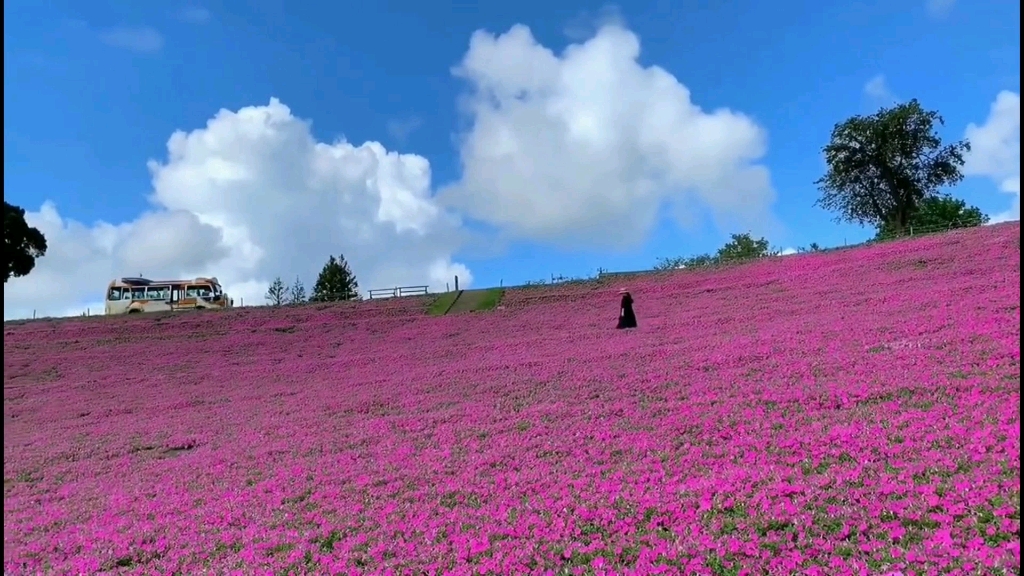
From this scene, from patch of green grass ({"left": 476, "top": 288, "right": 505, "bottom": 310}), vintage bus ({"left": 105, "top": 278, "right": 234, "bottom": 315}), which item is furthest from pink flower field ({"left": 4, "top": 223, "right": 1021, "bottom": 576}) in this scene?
vintage bus ({"left": 105, "top": 278, "right": 234, "bottom": 315})

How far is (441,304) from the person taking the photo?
40406mm

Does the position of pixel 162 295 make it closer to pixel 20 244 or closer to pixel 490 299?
pixel 20 244

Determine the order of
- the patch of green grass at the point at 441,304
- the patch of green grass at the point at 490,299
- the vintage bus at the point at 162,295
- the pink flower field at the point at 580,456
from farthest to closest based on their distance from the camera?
the vintage bus at the point at 162,295
the patch of green grass at the point at 441,304
the patch of green grass at the point at 490,299
the pink flower field at the point at 580,456

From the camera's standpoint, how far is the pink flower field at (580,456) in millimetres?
5973

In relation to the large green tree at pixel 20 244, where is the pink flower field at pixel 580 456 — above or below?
below

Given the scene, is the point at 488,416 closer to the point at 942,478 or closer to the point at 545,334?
the point at 942,478

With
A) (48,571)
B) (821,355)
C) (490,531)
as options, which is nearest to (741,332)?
(821,355)

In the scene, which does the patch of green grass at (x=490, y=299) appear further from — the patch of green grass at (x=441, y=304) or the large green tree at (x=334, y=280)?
the large green tree at (x=334, y=280)

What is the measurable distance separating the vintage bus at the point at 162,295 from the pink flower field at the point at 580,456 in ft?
84.4

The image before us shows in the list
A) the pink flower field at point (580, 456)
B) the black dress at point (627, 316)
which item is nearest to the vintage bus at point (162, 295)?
the pink flower field at point (580, 456)

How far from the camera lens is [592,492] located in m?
7.53

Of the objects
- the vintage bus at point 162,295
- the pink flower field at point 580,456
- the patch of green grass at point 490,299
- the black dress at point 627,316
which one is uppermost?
the vintage bus at point 162,295

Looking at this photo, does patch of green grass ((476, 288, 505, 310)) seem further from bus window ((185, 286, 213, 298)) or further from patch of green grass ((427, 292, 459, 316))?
bus window ((185, 286, 213, 298))

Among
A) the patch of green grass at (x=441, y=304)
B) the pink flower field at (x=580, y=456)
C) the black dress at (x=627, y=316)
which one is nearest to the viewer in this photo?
the pink flower field at (x=580, y=456)
